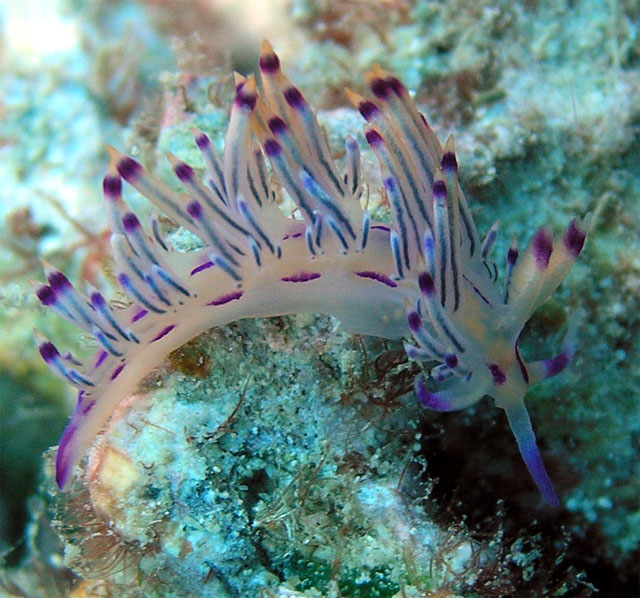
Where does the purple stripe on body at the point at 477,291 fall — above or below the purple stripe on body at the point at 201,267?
above

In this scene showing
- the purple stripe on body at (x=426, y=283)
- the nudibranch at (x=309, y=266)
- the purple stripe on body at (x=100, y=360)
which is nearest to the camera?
the purple stripe on body at (x=426, y=283)

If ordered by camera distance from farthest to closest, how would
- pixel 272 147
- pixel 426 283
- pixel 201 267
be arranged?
pixel 201 267
pixel 272 147
pixel 426 283

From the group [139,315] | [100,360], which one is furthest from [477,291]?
[100,360]

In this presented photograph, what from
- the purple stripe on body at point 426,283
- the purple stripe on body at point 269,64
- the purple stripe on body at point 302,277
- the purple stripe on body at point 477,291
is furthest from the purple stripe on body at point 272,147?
the purple stripe on body at point 477,291

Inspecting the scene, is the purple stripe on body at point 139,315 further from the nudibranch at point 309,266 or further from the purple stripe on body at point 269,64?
the purple stripe on body at point 269,64

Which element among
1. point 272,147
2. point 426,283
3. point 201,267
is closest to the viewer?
point 426,283

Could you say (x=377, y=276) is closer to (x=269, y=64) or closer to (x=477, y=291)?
(x=477, y=291)
